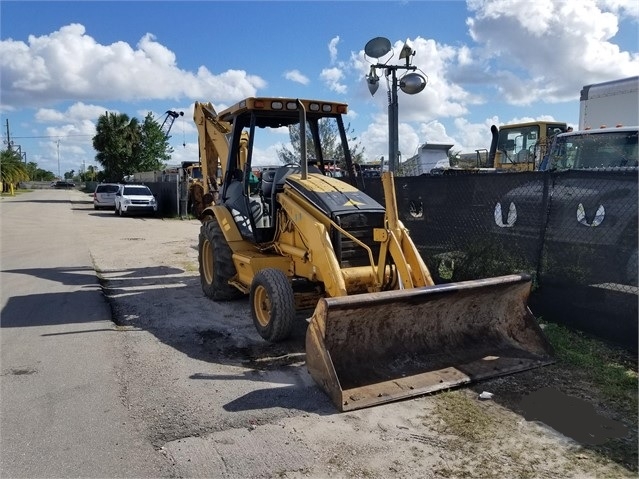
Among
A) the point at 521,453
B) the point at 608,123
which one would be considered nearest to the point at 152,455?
the point at 521,453

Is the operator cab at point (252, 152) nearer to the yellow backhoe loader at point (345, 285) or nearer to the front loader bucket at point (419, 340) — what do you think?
the yellow backhoe loader at point (345, 285)

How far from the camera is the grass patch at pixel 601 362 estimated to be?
4.56m

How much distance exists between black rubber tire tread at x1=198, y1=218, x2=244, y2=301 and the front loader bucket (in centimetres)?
304

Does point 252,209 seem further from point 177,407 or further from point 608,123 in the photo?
point 608,123

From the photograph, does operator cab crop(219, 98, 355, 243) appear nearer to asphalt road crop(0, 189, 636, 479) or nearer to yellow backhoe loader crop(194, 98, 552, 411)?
yellow backhoe loader crop(194, 98, 552, 411)

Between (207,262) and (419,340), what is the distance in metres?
4.24

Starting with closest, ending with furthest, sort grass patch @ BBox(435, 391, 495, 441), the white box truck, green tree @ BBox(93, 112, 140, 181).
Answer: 1. grass patch @ BBox(435, 391, 495, 441)
2. the white box truck
3. green tree @ BBox(93, 112, 140, 181)

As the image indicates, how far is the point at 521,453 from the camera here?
11.8 ft

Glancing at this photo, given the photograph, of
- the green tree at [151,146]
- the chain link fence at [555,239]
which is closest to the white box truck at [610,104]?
the chain link fence at [555,239]

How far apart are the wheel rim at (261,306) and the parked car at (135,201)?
72.9 feet

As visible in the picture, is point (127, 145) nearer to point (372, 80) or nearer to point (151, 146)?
point (151, 146)

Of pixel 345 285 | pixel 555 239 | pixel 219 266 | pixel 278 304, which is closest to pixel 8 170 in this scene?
pixel 219 266

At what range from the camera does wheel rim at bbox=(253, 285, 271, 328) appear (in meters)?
5.86

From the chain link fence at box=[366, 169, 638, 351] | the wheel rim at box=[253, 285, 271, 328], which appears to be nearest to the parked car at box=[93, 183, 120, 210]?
the chain link fence at box=[366, 169, 638, 351]
